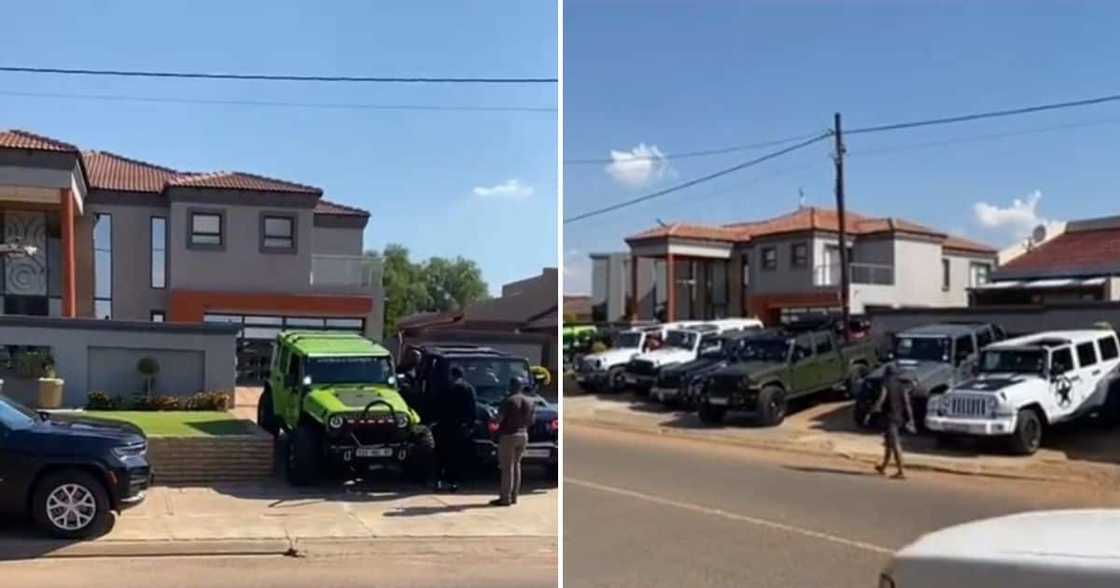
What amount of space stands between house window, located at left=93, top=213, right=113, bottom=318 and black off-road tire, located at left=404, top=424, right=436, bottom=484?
12.7ft

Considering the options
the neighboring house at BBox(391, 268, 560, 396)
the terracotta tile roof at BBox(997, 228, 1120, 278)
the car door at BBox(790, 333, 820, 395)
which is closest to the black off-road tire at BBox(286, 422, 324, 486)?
the neighboring house at BBox(391, 268, 560, 396)

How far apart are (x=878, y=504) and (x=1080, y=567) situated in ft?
8.95

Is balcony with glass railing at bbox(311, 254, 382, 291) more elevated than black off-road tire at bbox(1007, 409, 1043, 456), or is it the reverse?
balcony with glass railing at bbox(311, 254, 382, 291)

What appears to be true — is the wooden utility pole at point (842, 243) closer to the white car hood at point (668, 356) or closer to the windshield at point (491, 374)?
the white car hood at point (668, 356)

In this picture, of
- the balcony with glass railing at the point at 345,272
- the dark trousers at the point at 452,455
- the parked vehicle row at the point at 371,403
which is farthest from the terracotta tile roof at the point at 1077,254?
the balcony with glass railing at the point at 345,272

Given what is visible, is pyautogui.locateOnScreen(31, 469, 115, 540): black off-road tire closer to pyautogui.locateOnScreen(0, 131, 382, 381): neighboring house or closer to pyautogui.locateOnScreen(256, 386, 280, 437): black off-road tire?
pyautogui.locateOnScreen(256, 386, 280, 437): black off-road tire

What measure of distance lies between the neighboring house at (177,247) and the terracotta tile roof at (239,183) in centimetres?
2

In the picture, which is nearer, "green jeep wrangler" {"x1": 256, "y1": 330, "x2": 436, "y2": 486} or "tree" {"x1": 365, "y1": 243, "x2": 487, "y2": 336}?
"green jeep wrangler" {"x1": 256, "y1": 330, "x2": 436, "y2": 486}

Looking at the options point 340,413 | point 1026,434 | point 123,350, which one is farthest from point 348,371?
point 1026,434

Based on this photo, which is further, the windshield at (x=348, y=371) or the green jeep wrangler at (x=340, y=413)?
the windshield at (x=348, y=371)

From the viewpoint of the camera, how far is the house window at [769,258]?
17.2 ft

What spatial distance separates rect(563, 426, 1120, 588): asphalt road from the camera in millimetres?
4703

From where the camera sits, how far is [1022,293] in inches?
199

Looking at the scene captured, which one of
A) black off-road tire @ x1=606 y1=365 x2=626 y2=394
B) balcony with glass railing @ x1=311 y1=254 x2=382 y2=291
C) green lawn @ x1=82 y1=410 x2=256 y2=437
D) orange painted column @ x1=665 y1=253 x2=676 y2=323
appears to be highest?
balcony with glass railing @ x1=311 y1=254 x2=382 y2=291
